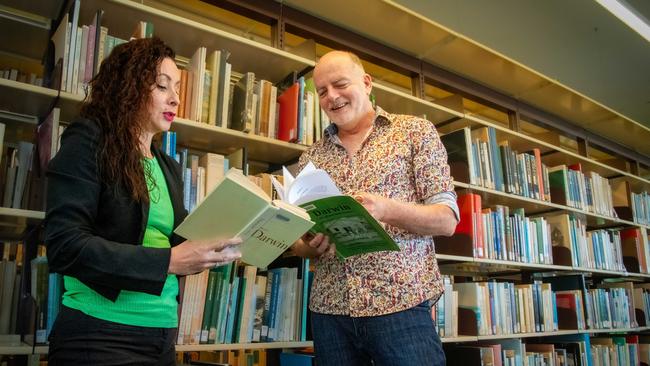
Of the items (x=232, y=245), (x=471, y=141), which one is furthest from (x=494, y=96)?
(x=232, y=245)

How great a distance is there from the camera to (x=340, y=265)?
4.58 ft

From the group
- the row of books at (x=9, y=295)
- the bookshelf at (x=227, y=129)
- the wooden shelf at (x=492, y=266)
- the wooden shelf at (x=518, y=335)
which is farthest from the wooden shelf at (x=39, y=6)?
the wooden shelf at (x=518, y=335)

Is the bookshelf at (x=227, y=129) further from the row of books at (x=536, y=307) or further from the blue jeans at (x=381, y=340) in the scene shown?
the blue jeans at (x=381, y=340)

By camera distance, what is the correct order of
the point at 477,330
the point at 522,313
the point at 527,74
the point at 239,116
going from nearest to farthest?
the point at 239,116 < the point at 477,330 < the point at 522,313 < the point at 527,74

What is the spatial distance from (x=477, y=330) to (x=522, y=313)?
550mm

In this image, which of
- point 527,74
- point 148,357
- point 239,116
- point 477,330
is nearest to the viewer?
point 148,357

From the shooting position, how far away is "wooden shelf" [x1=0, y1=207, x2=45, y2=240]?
1.41 metres

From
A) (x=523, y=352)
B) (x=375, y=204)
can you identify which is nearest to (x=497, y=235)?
(x=523, y=352)

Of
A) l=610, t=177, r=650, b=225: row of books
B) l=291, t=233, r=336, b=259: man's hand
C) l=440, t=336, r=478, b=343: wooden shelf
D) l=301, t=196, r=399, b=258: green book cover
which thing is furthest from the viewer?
l=610, t=177, r=650, b=225: row of books

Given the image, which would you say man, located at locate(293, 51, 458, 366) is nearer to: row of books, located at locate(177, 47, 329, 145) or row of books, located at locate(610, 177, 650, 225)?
row of books, located at locate(177, 47, 329, 145)

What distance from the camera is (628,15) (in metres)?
2.75

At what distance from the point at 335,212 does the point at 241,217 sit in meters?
0.28

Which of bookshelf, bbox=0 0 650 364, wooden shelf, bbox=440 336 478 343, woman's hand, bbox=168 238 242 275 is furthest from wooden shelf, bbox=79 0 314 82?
wooden shelf, bbox=440 336 478 343

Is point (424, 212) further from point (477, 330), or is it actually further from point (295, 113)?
point (477, 330)
